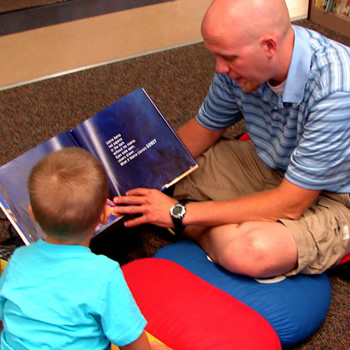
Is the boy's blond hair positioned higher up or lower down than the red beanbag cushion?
higher up

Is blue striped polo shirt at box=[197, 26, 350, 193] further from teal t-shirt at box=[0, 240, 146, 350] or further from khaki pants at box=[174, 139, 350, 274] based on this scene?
teal t-shirt at box=[0, 240, 146, 350]

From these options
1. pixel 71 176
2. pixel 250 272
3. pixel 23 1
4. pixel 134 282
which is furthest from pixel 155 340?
pixel 23 1

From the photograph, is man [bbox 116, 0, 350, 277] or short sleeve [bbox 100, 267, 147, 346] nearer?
short sleeve [bbox 100, 267, 147, 346]

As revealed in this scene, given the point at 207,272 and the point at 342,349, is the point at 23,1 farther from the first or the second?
the point at 342,349

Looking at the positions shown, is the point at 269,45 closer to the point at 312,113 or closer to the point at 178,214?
the point at 312,113

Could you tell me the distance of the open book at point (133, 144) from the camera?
1.30m

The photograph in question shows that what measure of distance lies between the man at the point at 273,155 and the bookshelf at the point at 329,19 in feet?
4.16

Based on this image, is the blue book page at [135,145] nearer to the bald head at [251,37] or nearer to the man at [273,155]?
the man at [273,155]

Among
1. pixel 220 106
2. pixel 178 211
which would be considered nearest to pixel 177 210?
pixel 178 211

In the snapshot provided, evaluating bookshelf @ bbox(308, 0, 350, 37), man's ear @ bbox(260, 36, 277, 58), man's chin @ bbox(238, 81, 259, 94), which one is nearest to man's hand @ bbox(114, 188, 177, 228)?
man's chin @ bbox(238, 81, 259, 94)

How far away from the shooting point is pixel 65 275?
79 cm

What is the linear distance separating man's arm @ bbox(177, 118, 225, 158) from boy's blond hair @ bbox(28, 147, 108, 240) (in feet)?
2.28

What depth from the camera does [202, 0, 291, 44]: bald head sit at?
1.05 m

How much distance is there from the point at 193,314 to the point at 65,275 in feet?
1.45
